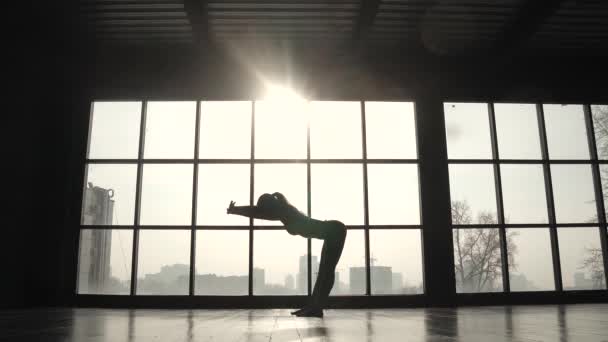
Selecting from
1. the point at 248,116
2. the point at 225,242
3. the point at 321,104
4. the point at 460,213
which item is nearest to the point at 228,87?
the point at 248,116

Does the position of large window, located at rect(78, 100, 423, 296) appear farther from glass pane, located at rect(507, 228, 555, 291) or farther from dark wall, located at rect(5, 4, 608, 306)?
glass pane, located at rect(507, 228, 555, 291)

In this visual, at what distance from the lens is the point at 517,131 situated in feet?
25.2

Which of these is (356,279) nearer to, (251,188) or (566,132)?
(251,188)

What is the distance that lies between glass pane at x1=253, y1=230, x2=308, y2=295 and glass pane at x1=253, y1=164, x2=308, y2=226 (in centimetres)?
61

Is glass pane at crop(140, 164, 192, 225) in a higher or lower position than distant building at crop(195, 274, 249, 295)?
higher

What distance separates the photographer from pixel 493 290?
281 inches

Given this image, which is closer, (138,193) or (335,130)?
(138,193)

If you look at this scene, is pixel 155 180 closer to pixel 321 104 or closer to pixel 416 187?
pixel 321 104

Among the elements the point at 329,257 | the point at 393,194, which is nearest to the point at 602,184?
the point at 393,194

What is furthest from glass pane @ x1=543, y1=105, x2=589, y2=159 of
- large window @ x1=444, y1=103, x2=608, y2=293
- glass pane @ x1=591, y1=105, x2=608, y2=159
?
glass pane @ x1=591, y1=105, x2=608, y2=159

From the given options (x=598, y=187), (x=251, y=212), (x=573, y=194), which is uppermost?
(x=598, y=187)

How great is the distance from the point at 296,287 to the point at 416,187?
263 centimetres

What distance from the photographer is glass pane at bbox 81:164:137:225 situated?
23.6 ft

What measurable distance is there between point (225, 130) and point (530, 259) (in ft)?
18.2
